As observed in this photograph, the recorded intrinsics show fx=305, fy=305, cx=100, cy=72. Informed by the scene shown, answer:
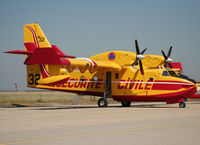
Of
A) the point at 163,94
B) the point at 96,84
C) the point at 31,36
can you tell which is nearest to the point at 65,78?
the point at 96,84

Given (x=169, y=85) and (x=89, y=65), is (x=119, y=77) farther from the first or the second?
(x=169, y=85)

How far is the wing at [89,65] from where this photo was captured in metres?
25.9

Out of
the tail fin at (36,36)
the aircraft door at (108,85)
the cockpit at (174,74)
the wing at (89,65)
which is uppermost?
the tail fin at (36,36)

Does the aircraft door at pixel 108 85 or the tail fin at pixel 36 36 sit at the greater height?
the tail fin at pixel 36 36

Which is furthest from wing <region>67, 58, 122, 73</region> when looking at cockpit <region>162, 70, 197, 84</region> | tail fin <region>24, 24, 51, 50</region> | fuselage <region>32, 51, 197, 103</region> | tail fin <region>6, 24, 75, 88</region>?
tail fin <region>24, 24, 51, 50</region>

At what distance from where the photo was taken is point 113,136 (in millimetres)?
10195

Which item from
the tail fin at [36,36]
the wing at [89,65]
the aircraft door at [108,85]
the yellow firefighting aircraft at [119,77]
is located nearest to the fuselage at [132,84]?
the yellow firefighting aircraft at [119,77]

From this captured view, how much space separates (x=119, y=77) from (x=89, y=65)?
457 cm

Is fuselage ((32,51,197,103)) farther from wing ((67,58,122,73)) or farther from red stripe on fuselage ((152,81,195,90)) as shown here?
wing ((67,58,122,73))

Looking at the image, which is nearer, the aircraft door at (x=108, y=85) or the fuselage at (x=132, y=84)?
the fuselage at (x=132, y=84)

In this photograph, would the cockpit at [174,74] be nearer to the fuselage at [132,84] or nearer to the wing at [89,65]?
the fuselage at [132,84]

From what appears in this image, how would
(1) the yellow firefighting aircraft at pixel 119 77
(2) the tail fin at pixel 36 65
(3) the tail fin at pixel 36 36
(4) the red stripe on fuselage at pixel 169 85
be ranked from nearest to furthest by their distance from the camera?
(2) the tail fin at pixel 36 65 < (4) the red stripe on fuselage at pixel 169 85 < (1) the yellow firefighting aircraft at pixel 119 77 < (3) the tail fin at pixel 36 36

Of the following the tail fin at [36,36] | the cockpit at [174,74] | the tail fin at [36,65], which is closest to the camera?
the tail fin at [36,65]

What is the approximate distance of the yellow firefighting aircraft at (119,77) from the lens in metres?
27.7
